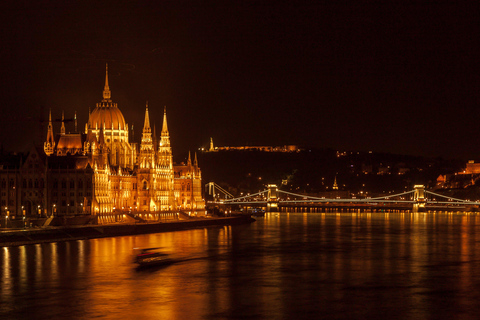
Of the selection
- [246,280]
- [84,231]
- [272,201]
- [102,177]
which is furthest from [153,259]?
[272,201]

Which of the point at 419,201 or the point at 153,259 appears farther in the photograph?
the point at 419,201

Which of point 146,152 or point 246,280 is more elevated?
point 146,152

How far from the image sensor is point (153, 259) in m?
46.5

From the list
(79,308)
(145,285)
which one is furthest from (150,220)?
(79,308)

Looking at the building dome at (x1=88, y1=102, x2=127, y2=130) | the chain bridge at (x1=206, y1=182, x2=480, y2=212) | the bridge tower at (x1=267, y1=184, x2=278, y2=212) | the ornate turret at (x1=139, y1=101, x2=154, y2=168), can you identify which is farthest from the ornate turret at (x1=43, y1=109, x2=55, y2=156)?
the bridge tower at (x1=267, y1=184, x2=278, y2=212)

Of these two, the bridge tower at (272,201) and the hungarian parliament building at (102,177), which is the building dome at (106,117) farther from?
the bridge tower at (272,201)

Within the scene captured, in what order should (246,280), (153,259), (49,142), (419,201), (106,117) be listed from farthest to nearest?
(419,201)
(106,117)
(49,142)
(153,259)
(246,280)

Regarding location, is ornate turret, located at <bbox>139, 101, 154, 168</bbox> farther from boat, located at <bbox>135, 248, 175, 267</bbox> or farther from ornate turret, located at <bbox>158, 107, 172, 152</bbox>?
boat, located at <bbox>135, 248, 175, 267</bbox>

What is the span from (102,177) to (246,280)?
36687mm

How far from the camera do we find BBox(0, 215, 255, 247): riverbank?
54656mm

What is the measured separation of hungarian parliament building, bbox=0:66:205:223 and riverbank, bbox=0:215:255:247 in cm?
392

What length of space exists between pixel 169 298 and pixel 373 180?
15199cm

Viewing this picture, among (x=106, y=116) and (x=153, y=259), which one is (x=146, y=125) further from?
(x=153, y=259)

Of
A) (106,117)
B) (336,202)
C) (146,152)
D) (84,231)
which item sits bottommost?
(336,202)
